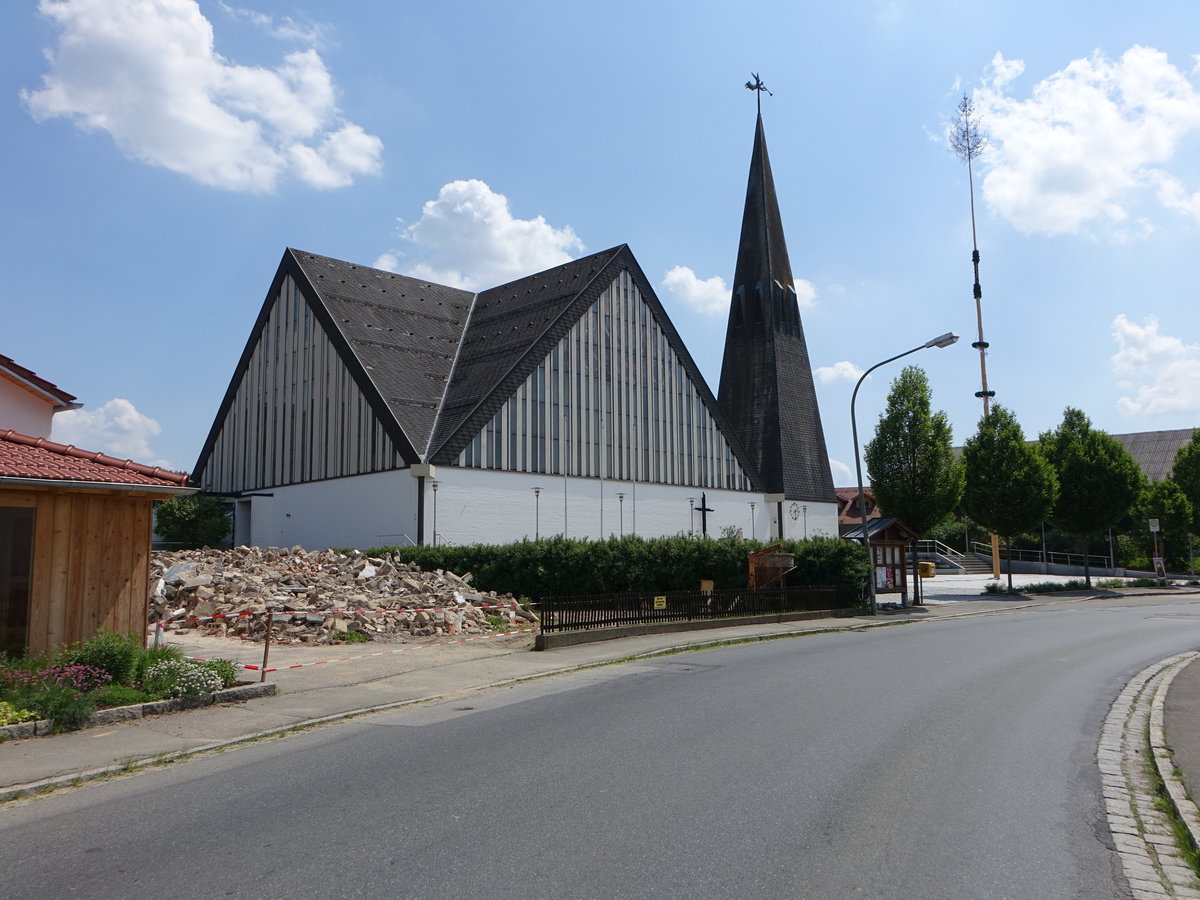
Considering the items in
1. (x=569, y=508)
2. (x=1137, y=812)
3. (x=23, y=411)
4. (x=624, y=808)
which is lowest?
(x=1137, y=812)

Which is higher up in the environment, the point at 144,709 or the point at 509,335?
the point at 509,335

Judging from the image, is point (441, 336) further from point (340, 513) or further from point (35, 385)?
point (35, 385)

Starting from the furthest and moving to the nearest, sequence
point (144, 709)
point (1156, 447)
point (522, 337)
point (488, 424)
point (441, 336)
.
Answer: point (1156, 447)
point (441, 336)
point (522, 337)
point (488, 424)
point (144, 709)

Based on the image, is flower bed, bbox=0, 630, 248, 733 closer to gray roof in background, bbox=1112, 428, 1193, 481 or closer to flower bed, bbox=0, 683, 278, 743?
flower bed, bbox=0, 683, 278, 743

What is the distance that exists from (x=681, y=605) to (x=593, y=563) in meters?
2.98

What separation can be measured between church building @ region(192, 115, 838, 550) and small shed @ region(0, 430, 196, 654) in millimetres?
20723

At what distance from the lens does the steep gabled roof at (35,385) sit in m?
18.3

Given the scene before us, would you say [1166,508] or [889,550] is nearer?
[889,550]

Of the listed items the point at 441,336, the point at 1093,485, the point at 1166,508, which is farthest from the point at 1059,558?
the point at 441,336

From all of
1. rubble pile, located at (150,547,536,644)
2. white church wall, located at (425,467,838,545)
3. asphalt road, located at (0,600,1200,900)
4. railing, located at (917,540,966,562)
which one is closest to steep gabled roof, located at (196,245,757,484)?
white church wall, located at (425,467,838,545)

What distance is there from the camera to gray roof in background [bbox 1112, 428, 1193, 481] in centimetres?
8190

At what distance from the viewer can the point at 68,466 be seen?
1156 cm

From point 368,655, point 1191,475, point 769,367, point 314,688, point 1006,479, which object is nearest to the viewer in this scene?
point 314,688

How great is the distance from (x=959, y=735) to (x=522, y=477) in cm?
2859
